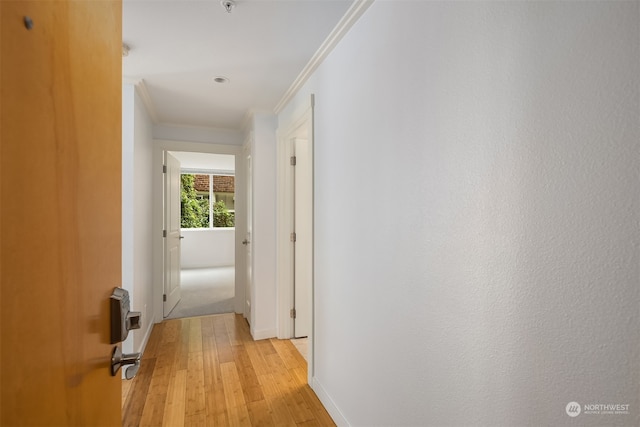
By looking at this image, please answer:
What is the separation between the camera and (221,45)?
201 centimetres

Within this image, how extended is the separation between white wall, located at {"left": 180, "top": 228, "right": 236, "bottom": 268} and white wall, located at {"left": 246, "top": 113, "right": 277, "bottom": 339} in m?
4.76

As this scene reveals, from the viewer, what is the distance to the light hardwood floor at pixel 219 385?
201 cm

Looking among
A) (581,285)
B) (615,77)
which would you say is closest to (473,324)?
(581,285)

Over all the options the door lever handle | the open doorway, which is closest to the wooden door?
the door lever handle

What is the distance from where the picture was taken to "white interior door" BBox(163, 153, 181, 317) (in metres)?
3.87

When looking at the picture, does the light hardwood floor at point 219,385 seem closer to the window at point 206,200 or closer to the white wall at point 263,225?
the white wall at point 263,225

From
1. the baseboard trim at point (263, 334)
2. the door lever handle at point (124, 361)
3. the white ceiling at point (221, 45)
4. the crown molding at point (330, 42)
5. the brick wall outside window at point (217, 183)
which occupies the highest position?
the white ceiling at point (221, 45)

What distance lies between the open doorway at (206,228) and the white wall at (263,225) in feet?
5.24

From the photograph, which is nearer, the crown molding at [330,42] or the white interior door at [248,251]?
the crown molding at [330,42]

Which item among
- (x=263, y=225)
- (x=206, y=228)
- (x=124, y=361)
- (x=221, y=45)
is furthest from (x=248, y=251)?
(x=206, y=228)

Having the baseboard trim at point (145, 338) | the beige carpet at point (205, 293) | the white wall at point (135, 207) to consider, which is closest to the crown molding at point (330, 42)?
the white wall at point (135, 207)

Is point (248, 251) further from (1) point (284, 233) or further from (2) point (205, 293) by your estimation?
(2) point (205, 293)

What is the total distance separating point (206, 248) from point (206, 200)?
1365 mm

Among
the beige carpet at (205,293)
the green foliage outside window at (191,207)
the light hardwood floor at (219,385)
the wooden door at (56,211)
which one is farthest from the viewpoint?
the green foliage outside window at (191,207)
